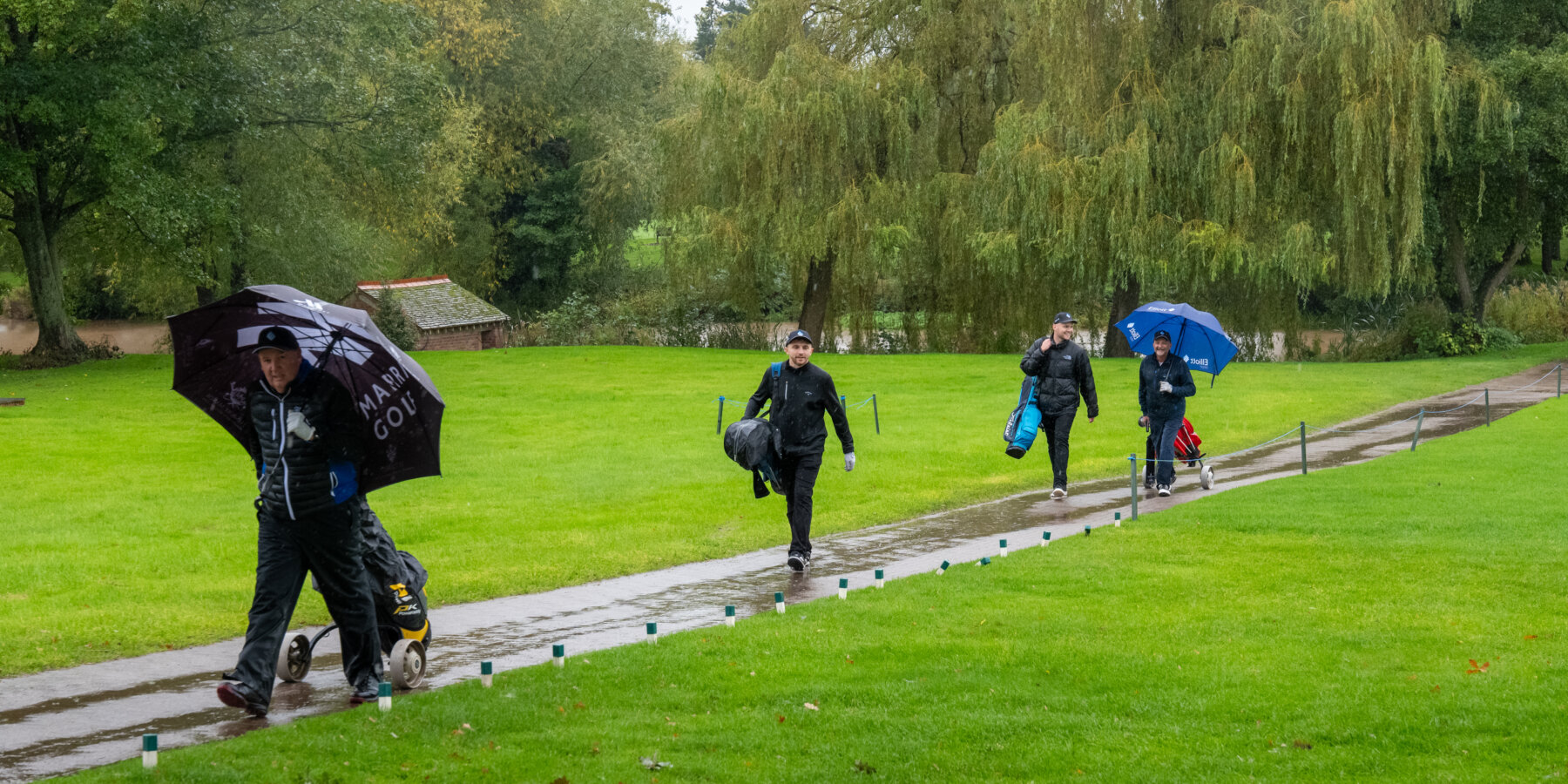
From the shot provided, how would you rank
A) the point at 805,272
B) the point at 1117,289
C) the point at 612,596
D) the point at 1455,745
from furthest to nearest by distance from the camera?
the point at 805,272 → the point at 1117,289 → the point at 612,596 → the point at 1455,745

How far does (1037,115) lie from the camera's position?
3328cm

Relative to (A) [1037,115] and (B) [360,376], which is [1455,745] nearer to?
(B) [360,376]

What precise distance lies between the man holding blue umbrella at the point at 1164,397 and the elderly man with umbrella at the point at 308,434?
10.3 metres

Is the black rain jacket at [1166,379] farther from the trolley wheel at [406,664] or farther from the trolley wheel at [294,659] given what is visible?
the trolley wheel at [294,659]

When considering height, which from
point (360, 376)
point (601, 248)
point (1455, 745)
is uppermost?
point (601, 248)

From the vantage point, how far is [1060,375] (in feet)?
49.7

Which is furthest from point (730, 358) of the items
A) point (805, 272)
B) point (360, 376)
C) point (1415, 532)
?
point (360, 376)

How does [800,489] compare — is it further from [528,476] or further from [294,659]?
[528,476]

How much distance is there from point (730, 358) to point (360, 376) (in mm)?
30985

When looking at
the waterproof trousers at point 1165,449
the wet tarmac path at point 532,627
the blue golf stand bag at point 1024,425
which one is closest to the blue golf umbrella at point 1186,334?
the waterproof trousers at point 1165,449

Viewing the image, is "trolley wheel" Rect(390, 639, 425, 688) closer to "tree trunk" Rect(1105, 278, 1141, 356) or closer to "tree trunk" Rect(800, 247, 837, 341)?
"tree trunk" Rect(1105, 278, 1141, 356)

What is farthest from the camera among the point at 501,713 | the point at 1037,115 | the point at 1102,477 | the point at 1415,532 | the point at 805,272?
the point at 805,272

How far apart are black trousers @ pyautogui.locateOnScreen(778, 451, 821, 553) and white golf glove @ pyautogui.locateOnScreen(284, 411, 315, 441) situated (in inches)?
208

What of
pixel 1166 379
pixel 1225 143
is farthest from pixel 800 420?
pixel 1225 143
